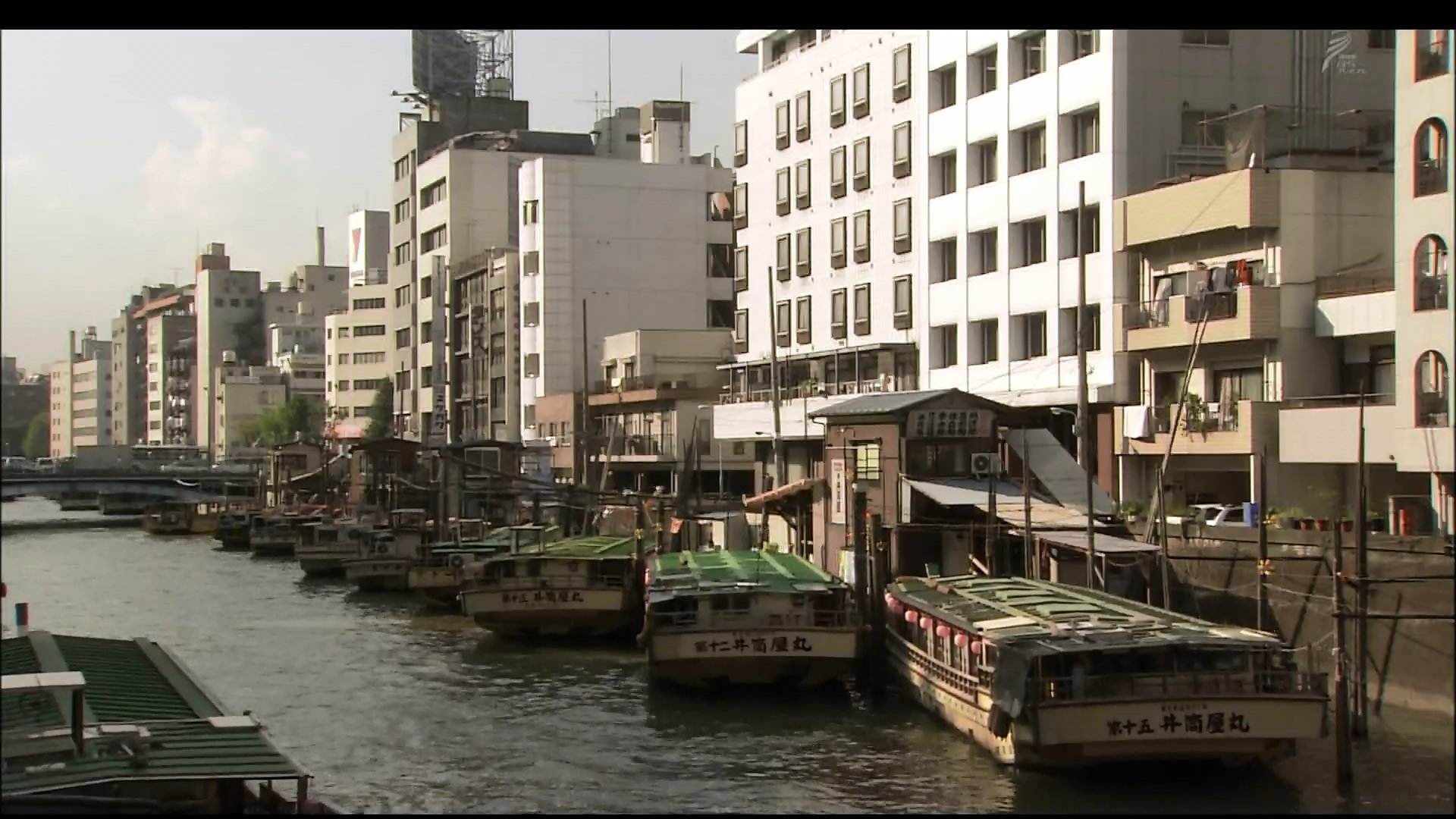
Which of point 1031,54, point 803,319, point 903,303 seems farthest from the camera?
point 803,319

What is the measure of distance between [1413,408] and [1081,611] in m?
9.20

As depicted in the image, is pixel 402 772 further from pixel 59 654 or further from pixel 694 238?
pixel 694 238

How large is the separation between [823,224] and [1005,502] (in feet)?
79.7

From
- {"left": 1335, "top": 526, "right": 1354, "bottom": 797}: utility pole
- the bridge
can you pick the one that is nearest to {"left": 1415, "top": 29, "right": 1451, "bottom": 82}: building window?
{"left": 1335, "top": 526, "right": 1354, "bottom": 797}: utility pole

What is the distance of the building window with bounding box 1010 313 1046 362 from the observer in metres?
44.2

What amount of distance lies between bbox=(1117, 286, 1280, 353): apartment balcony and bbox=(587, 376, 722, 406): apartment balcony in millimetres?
33127

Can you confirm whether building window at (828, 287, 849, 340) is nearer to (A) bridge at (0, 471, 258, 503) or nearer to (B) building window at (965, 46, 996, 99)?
(B) building window at (965, 46, 996, 99)

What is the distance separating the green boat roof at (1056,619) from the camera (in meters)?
21.3

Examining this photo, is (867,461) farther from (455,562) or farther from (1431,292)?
(455,562)

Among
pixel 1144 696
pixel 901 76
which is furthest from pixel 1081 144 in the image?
pixel 1144 696

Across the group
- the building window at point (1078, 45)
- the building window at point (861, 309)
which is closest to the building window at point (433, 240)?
the building window at point (861, 309)

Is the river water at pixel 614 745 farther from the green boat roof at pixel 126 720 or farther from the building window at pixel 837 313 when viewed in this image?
the building window at pixel 837 313

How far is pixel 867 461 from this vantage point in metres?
36.5

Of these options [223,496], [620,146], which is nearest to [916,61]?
[620,146]
